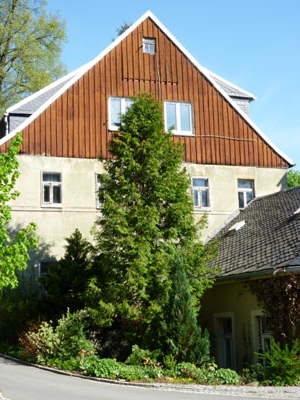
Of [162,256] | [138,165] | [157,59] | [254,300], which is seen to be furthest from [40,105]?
[254,300]

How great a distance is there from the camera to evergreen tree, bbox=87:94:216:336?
65.5ft

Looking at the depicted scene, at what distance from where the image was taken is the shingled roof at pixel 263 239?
63.9 feet

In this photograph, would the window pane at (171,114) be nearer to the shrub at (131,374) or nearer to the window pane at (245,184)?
the window pane at (245,184)

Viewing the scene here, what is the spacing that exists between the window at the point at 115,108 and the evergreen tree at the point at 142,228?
527cm

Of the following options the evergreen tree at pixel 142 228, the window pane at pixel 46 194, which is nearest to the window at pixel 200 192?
the window pane at pixel 46 194

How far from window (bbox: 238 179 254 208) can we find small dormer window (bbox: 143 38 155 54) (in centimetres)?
665

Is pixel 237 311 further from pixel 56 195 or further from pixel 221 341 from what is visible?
pixel 56 195

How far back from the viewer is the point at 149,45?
28891 millimetres

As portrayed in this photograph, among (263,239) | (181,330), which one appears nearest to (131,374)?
(181,330)

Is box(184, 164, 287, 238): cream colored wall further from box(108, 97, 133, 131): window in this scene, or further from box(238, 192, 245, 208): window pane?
box(108, 97, 133, 131): window

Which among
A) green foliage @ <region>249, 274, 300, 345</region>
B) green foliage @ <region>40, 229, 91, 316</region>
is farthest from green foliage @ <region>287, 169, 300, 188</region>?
green foliage @ <region>249, 274, 300, 345</region>

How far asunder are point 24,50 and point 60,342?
21547 millimetres

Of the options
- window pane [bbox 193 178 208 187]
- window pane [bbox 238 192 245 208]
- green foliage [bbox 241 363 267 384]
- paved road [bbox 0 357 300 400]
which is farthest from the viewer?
window pane [bbox 238 192 245 208]

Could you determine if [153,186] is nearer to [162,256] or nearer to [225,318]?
[162,256]
